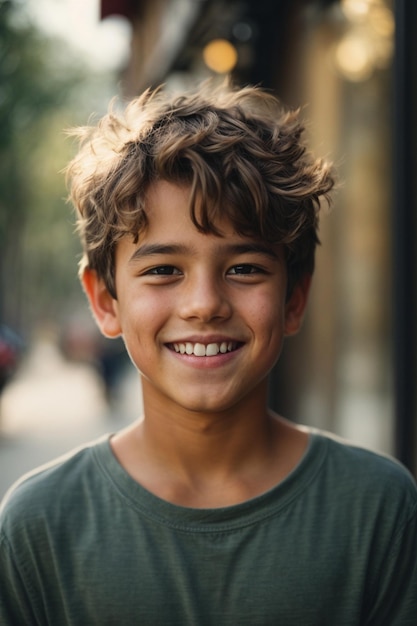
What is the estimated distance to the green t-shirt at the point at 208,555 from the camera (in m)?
1.92

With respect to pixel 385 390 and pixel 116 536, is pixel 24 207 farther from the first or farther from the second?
pixel 116 536

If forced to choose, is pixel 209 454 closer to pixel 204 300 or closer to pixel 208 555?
pixel 208 555

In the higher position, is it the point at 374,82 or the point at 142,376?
the point at 374,82

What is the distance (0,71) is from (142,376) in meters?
12.8

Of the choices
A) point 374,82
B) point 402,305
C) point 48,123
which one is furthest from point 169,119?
point 48,123

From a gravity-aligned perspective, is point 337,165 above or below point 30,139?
below

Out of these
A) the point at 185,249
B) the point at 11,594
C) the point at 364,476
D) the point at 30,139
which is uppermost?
the point at 30,139

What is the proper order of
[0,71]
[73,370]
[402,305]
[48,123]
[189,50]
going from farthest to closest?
[73,370]
[48,123]
[0,71]
[189,50]
[402,305]

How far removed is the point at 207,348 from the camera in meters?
1.97

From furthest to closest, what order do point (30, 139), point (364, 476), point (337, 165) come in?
point (30, 139)
point (337, 165)
point (364, 476)

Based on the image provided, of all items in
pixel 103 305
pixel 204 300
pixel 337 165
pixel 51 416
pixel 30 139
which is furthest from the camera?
pixel 30 139

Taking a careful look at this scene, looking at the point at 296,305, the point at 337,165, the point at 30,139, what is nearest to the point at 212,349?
the point at 296,305

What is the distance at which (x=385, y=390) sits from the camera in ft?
16.6

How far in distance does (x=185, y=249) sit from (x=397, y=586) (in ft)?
2.86
